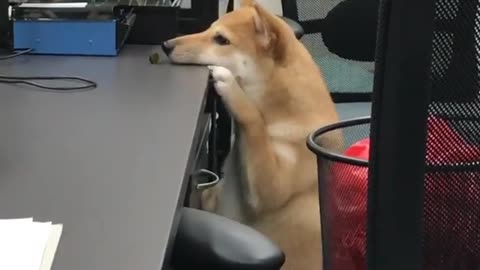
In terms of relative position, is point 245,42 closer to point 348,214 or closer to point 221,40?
point 221,40

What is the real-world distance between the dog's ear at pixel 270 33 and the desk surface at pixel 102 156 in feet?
0.65

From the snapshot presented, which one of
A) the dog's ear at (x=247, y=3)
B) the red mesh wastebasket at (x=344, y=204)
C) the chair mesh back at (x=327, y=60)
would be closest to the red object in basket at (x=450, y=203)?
the red mesh wastebasket at (x=344, y=204)

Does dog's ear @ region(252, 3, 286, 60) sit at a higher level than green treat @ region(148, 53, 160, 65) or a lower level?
higher

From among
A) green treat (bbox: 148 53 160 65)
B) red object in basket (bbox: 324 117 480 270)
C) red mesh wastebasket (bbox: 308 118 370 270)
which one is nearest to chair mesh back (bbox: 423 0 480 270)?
red object in basket (bbox: 324 117 480 270)

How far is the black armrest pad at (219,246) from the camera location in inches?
34.4

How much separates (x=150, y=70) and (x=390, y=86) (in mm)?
1034

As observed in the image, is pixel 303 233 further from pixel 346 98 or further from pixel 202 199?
pixel 346 98

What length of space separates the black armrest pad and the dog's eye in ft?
2.64

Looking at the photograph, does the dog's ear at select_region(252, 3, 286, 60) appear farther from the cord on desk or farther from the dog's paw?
the cord on desk

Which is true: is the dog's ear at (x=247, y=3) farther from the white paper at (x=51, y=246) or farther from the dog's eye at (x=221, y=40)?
the white paper at (x=51, y=246)

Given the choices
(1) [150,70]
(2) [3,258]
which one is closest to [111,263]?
(2) [3,258]

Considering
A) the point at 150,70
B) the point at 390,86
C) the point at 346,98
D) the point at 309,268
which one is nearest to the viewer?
the point at 390,86

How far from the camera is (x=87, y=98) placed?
1350 mm

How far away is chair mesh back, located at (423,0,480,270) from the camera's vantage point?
2.02ft
